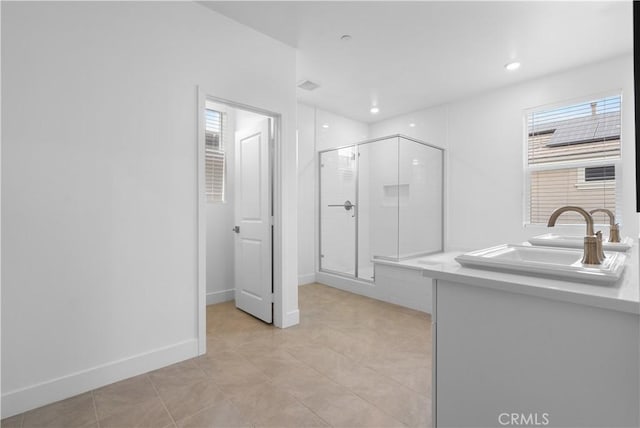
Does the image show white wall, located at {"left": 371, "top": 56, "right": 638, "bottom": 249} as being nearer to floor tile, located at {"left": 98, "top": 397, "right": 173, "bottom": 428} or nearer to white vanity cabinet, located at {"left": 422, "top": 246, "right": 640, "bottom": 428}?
white vanity cabinet, located at {"left": 422, "top": 246, "right": 640, "bottom": 428}

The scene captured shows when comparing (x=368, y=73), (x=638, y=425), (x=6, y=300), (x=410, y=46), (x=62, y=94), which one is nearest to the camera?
(x=638, y=425)

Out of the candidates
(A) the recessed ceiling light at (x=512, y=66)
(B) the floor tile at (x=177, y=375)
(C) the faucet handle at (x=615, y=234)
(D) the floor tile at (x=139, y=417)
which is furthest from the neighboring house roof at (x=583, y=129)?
(D) the floor tile at (x=139, y=417)

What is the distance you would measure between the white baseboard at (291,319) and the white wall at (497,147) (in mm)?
2511

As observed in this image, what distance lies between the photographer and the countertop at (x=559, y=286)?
0.77 metres

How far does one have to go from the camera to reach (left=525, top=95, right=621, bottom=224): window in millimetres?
3113

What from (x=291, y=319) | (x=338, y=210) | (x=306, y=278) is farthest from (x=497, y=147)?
(x=291, y=319)

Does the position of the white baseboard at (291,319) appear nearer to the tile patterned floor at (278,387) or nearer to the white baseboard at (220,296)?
the tile patterned floor at (278,387)

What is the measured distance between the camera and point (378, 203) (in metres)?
4.23

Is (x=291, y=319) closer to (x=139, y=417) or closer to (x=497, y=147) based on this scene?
(x=139, y=417)

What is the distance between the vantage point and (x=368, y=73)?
11.0 ft

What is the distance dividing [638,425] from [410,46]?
289 centimetres

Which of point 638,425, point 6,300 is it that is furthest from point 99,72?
point 638,425

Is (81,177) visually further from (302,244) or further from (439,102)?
(439,102)

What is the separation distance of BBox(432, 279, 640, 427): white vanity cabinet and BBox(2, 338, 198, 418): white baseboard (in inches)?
69.1
